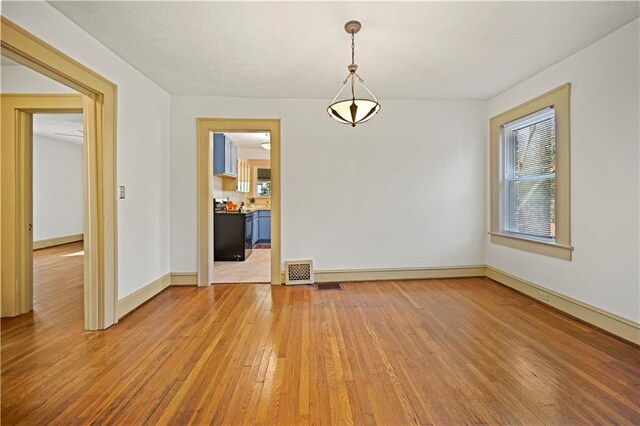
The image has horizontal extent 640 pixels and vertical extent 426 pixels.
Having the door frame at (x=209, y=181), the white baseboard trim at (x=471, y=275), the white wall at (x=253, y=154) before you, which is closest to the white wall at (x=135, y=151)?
the white baseboard trim at (x=471, y=275)

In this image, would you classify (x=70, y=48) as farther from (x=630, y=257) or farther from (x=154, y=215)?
(x=630, y=257)

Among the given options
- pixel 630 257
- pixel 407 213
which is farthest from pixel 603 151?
pixel 407 213

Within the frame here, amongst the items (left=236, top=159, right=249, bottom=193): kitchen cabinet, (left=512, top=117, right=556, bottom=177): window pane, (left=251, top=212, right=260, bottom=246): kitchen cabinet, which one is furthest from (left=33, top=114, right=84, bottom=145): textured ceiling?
(left=512, top=117, right=556, bottom=177): window pane

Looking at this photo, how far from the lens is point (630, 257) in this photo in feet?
7.98

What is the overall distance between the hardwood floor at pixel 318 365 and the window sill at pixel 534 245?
61 cm

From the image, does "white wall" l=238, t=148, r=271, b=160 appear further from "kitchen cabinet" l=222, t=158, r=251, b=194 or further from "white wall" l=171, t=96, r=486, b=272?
"white wall" l=171, t=96, r=486, b=272

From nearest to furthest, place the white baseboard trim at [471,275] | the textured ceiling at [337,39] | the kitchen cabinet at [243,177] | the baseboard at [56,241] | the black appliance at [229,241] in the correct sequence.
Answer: the textured ceiling at [337,39] → the white baseboard trim at [471,275] → the black appliance at [229,241] → the baseboard at [56,241] → the kitchen cabinet at [243,177]

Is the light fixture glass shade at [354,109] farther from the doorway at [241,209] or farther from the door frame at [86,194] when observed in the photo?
the door frame at [86,194]

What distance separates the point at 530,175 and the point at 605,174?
0.99m

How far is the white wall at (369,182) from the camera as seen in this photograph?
3.99 m

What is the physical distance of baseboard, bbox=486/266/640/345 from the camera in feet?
7.90

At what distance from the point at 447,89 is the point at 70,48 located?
13.1 ft

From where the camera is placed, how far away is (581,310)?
282cm

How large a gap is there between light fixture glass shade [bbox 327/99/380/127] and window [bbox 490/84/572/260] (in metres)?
2.12
